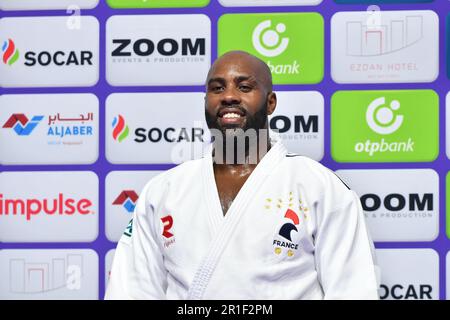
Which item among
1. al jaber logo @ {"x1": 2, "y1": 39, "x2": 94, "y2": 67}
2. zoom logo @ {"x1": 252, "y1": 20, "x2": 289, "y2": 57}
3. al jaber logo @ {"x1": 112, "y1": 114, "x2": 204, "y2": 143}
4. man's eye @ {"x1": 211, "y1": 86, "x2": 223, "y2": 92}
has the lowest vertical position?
al jaber logo @ {"x1": 112, "y1": 114, "x2": 204, "y2": 143}

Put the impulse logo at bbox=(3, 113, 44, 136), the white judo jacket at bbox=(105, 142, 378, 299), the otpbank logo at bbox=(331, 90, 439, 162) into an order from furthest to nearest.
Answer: the impulse logo at bbox=(3, 113, 44, 136) < the otpbank logo at bbox=(331, 90, 439, 162) < the white judo jacket at bbox=(105, 142, 378, 299)

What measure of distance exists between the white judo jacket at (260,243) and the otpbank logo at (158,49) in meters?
0.47

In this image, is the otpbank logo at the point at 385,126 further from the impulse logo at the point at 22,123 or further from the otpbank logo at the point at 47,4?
the impulse logo at the point at 22,123

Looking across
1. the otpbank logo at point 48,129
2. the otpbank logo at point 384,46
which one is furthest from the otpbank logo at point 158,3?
the otpbank logo at point 384,46

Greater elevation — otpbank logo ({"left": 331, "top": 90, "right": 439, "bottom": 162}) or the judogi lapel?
otpbank logo ({"left": 331, "top": 90, "right": 439, "bottom": 162})

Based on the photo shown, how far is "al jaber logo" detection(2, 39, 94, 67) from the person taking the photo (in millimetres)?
1962

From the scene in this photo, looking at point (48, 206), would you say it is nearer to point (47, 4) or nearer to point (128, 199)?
point (128, 199)

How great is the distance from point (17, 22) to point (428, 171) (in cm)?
141

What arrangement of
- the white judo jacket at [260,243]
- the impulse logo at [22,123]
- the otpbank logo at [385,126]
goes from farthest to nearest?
the impulse logo at [22,123] < the otpbank logo at [385,126] < the white judo jacket at [260,243]

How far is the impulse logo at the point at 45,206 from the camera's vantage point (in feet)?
6.40

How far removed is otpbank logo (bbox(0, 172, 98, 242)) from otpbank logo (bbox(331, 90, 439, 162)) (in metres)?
0.81

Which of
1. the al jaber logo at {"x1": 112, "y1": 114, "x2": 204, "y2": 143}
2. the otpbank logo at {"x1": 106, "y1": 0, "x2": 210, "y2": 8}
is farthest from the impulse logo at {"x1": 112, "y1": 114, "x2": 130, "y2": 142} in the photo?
the otpbank logo at {"x1": 106, "y1": 0, "x2": 210, "y2": 8}

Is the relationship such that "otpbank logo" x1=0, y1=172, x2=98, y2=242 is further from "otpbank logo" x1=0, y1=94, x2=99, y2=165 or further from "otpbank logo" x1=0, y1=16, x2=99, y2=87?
"otpbank logo" x1=0, y1=16, x2=99, y2=87
